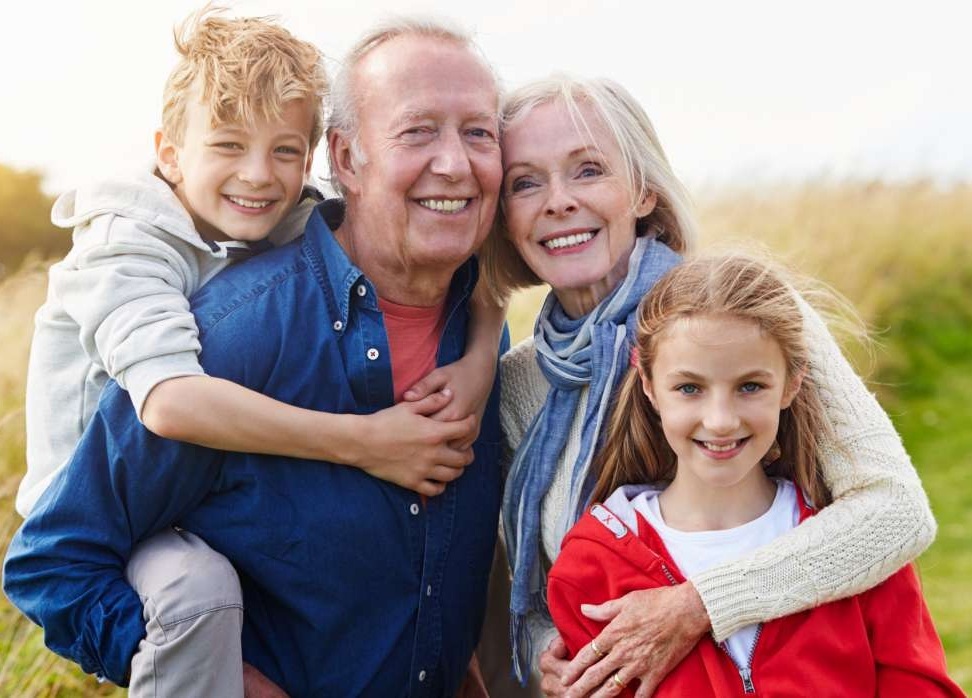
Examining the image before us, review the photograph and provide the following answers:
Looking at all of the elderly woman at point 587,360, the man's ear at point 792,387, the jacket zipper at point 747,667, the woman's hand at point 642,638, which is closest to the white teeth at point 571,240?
the elderly woman at point 587,360

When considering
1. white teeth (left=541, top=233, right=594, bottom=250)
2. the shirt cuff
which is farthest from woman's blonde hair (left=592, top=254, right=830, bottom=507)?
the shirt cuff

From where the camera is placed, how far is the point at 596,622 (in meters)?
2.95

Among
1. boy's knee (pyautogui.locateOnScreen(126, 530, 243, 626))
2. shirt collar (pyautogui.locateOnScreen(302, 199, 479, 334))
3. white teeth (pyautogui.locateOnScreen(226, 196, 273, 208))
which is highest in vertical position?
white teeth (pyautogui.locateOnScreen(226, 196, 273, 208))

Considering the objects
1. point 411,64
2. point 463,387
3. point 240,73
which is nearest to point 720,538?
point 463,387

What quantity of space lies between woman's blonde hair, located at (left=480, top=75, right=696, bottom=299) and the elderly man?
0.12 m

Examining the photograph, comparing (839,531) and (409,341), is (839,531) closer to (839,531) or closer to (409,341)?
(839,531)

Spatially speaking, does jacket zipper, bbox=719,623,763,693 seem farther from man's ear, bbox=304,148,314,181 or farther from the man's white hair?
man's ear, bbox=304,148,314,181

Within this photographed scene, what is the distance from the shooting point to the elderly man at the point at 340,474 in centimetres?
298

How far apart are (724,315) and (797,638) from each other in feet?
2.46

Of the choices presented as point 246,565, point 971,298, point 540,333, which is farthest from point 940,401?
point 246,565

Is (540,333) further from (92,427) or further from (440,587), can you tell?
(92,427)

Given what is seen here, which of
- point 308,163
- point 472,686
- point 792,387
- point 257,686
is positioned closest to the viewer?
point 792,387

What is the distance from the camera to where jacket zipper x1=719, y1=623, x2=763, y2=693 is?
273 centimetres

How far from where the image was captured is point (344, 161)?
333cm
